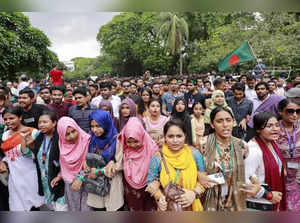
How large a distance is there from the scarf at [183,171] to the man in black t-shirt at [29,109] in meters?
2.03

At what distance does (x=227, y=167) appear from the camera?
170 centimetres

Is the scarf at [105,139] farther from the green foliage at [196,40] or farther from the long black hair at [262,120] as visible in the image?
the green foliage at [196,40]

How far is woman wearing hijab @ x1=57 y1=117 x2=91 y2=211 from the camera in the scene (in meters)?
2.01

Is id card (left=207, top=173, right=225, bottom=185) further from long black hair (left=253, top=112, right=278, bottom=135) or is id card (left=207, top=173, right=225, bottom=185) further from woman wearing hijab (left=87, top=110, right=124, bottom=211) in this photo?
woman wearing hijab (left=87, top=110, right=124, bottom=211)

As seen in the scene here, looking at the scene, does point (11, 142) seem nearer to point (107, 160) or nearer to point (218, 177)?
point (107, 160)

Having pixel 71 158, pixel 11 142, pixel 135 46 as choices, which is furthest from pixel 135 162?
pixel 135 46

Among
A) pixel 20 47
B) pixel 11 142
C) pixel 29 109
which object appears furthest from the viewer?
pixel 20 47

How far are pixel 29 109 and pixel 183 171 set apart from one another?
2.35 metres

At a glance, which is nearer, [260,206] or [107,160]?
[260,206]

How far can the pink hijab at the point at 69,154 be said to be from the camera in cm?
201

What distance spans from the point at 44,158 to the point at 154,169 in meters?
1.05

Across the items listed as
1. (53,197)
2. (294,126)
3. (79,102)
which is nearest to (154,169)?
(53,197)

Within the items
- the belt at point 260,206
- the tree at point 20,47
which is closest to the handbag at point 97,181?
the belt at point 260,206

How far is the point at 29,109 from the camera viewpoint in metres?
2.99
